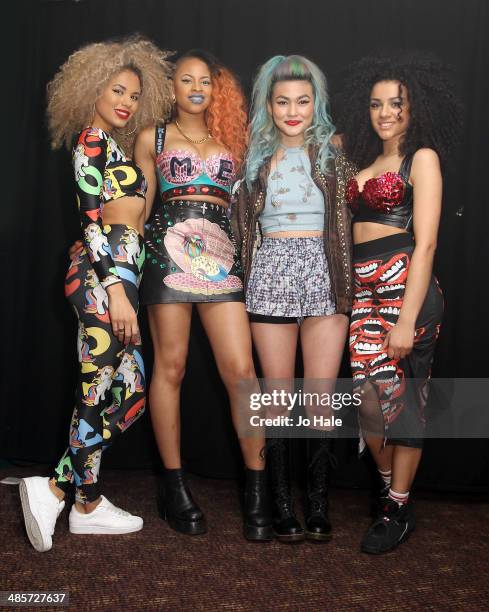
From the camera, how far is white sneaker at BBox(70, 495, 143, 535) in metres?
2.31

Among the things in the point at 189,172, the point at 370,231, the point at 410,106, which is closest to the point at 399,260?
the point at 370,231

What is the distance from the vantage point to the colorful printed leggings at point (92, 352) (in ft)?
7.26

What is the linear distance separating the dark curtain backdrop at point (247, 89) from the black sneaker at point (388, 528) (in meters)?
0.57

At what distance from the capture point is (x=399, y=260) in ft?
7.36

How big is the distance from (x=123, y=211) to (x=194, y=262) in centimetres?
30

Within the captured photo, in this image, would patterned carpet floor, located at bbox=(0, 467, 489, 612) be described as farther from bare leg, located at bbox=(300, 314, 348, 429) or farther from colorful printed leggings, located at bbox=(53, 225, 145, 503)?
bare leg, located at bbox=(300, 314, 348, 429)

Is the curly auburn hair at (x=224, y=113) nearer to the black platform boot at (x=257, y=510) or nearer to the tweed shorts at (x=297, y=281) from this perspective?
the tweed shorts at (x=297, y=281)

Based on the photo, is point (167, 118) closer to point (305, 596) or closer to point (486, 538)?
point (305, 596)

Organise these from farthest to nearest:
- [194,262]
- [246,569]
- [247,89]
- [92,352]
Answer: [247,89]
[194,262]
[92,352]
[246,569]

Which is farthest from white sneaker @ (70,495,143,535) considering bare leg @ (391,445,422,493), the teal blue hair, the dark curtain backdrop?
the teal blue hair

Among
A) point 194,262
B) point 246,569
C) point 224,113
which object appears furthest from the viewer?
point 224,113

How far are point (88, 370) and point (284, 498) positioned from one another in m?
0.83

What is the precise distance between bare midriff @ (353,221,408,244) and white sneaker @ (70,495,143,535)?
131 centimetres

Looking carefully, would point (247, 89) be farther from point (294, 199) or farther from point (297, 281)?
point (297, 281)
